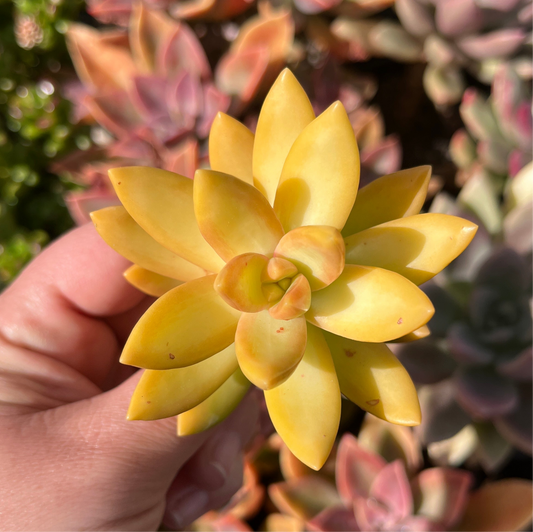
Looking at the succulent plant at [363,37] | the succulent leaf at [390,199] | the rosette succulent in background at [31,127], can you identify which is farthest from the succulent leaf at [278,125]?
the rosette succulent in background at [31,127]

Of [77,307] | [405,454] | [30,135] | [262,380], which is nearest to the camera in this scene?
[262,380]

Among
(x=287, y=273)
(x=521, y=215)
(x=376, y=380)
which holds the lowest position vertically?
(x=521, y=215)

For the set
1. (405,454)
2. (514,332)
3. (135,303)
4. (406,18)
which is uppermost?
(406,18)

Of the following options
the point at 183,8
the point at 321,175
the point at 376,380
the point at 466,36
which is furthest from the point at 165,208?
the point at 466,36

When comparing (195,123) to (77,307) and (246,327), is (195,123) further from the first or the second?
(246,327)

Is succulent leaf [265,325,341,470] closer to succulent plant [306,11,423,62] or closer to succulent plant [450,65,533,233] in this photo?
succulent plant [450,65,533,233]

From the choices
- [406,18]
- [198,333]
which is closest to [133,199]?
[198,333]

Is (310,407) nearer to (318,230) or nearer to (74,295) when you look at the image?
(318,230)
